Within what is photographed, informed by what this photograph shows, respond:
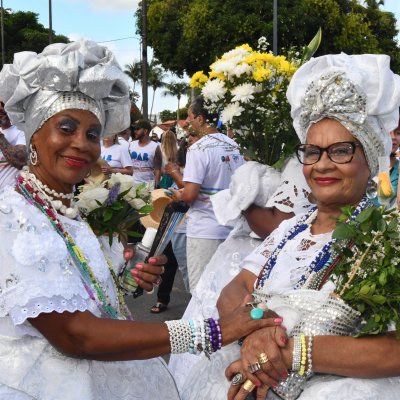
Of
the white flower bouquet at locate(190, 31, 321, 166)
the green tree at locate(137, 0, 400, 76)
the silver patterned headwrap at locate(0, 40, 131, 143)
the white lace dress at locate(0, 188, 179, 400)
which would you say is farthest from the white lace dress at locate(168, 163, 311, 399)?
the green tree at locate(137, 0, 400, 76)

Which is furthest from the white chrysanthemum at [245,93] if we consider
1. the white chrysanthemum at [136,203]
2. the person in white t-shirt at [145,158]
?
the person in white t-shirt at [145,158]

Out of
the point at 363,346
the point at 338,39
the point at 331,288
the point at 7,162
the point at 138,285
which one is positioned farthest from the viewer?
the point at 338,39

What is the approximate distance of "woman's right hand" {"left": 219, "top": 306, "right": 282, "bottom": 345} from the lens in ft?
7.25

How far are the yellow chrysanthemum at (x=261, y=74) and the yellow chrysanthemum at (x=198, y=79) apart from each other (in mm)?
596

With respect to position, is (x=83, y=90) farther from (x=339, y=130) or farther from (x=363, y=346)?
(x=363, y=346)

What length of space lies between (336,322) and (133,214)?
1.23 meters

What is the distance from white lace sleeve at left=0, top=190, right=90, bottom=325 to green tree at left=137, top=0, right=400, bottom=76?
81.8 feet

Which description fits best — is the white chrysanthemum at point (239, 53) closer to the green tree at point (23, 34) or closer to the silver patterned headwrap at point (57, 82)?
the silver patterned headwrap at point (57, 82)

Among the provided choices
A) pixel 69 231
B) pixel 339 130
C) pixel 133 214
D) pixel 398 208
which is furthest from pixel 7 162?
pixel 398 208

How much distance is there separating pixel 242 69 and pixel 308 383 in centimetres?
228

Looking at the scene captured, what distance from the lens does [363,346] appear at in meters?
2.07

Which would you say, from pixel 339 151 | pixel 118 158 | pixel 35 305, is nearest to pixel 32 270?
pixel 35 305

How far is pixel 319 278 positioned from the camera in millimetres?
2352

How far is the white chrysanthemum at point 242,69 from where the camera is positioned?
12.9 feet
